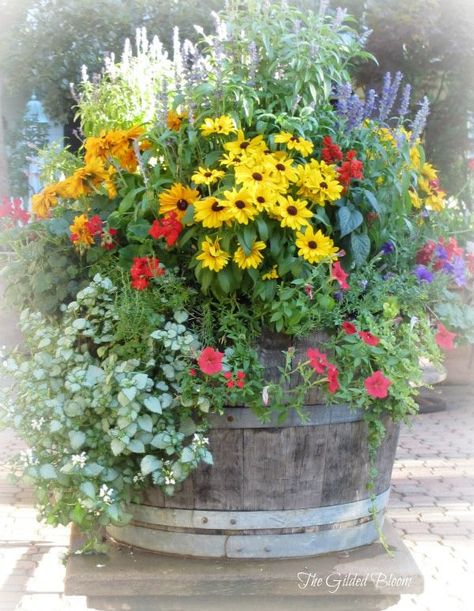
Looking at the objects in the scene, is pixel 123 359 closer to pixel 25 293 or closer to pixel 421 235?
pixel 25 293

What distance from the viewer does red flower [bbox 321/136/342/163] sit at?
2.48m

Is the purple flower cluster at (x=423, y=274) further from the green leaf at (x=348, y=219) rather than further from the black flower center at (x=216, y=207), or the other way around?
the black flower center at (x=216, y=207)

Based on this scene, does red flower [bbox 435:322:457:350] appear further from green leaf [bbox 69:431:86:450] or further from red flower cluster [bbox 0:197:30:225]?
red flower cluster [bbox 0:197:30:225]

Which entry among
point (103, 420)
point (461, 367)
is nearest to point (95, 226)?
point (103, 420)

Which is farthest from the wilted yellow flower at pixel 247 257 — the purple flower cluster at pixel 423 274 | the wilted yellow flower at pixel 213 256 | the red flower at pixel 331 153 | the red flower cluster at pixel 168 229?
the purple flower cluster at pixel 423 274

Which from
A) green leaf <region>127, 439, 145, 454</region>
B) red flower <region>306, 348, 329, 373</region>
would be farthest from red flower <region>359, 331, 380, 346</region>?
green leaf <region>127, 439, 145, 454</region>

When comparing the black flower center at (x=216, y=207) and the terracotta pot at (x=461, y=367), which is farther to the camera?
the terracotta pot at (x=461, y=367)

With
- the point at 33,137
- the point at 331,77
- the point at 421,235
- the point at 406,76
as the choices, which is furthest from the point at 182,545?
the point at 33,137

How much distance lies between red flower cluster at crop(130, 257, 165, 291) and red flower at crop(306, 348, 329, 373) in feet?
1.62

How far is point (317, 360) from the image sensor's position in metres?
2.24

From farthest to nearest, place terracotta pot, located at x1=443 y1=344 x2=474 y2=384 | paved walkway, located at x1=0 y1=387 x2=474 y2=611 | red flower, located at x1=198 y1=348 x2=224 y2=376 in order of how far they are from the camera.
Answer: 1. terracotta pot, located at x1=443 y1=344 x2=474 y2=384
2. paved walkway, located at x1=0 y1=387 x2=474 y2=611
3. red flower, located at x1=198 y1=348 x2=224 y2=376

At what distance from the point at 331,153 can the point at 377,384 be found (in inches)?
27.9

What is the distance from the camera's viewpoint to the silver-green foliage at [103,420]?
2.25 metres

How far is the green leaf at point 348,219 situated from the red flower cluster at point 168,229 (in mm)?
456
